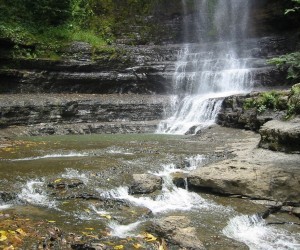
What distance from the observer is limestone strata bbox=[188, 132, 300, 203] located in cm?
705

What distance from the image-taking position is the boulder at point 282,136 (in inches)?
332

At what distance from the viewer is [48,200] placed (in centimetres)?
643

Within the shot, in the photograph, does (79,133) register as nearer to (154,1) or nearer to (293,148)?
(293,148)

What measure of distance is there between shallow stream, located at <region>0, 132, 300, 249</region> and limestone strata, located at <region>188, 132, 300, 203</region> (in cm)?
27

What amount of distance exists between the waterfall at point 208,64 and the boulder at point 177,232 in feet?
32.6

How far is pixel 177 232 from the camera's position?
500cm

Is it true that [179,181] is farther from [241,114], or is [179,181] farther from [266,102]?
[241,114]

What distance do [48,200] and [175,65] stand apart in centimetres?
1517

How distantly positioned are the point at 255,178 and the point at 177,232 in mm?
2953

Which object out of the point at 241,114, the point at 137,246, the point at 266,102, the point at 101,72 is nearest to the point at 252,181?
the point at 137,246

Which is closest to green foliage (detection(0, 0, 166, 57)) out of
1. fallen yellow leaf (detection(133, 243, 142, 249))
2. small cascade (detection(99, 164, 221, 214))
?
small cascade (detection(99, 164, 221, 214))

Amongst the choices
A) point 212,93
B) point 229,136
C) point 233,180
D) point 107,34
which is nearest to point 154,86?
point 212,93

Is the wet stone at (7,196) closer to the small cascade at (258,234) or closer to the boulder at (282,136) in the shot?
the small cascade at (258,234)

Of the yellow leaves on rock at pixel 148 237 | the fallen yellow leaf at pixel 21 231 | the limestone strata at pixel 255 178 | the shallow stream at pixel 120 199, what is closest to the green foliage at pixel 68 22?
the shallow stream at pixel 120 199
